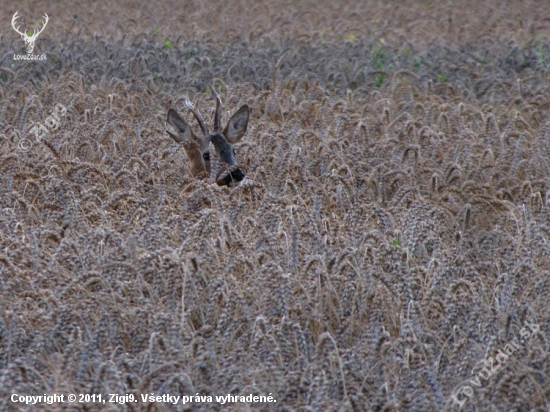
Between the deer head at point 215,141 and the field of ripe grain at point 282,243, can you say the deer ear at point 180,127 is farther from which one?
the field of ripe grain at point 282,243

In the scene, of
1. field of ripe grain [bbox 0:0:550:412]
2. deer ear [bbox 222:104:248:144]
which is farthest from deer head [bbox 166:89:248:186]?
field of ripe grain [bbox 0:0:550:412]

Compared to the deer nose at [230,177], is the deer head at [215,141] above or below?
above

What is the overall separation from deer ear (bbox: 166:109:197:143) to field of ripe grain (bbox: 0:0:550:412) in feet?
0.75

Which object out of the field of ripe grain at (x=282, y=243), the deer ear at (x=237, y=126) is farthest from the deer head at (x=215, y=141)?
the field of ripe grain at (x=282, y=243)

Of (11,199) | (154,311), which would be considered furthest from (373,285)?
(11,199)

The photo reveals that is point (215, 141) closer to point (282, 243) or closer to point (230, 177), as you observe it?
point (230, 177)

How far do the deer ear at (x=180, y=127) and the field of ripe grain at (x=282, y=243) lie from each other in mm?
230

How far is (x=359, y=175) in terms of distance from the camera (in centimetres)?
699

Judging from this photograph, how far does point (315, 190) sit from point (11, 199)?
7.53ft

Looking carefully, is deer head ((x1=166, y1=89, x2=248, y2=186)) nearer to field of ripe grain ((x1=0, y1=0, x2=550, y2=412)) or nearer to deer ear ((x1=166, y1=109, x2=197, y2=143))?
deer ear ((x1=166, y1=109, x2=197, y2=143))

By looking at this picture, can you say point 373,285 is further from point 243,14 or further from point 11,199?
point 243,14

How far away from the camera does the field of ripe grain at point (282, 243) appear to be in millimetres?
3775

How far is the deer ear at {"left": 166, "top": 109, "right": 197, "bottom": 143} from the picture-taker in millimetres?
7551

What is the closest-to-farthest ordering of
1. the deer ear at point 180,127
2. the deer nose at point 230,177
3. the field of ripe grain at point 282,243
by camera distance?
the field of ripe grain at point 282,243 → the deer nose at point 230,177 → the deer ear at point 180,127
